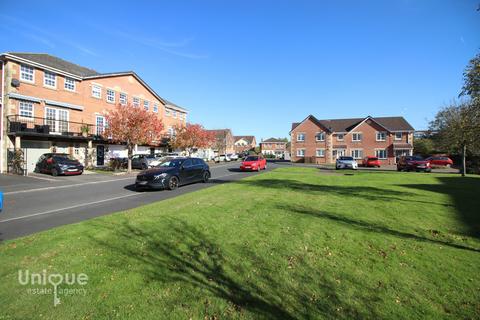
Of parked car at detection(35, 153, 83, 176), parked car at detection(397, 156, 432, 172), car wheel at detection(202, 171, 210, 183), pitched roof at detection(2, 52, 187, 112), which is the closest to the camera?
car wheel at detection(202, 171, 210, 183)

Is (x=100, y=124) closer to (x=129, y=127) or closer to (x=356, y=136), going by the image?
(x=129, y=127)

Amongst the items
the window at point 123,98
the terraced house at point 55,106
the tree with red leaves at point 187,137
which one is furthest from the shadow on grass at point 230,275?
the tree with red leaves at point 187,137

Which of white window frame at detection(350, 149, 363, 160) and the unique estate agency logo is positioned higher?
white window frame at detection(350, 149, 363, 160)

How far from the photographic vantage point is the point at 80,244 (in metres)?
5.48

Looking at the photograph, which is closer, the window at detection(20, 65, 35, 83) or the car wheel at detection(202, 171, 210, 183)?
the car wheel at detection(202, 171, 210, 183)

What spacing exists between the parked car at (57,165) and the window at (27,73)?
308 inches

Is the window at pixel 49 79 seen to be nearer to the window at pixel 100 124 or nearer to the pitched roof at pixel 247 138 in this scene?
the window at pixel 100 124

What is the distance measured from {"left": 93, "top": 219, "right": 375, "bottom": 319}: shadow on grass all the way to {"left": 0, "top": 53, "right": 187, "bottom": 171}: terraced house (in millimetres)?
22869

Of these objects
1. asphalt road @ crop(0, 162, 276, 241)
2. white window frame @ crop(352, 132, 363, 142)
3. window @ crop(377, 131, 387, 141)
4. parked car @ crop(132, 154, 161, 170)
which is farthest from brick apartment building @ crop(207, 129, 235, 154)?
asphalt road @ crop(0, 162, 276, 241)

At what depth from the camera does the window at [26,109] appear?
24656 mm

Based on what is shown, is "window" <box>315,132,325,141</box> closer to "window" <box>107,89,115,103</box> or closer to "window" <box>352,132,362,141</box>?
"window" <box>352,132,362,141</box>

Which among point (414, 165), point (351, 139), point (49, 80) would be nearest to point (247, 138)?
point (351, 139)

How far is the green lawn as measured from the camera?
347 centimetres

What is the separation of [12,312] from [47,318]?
1.69ft
